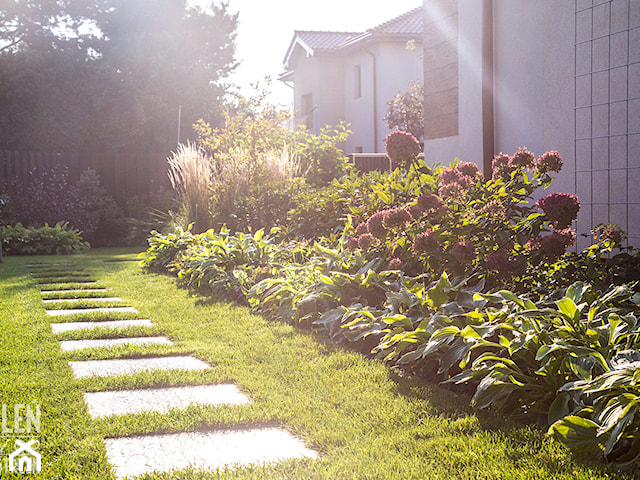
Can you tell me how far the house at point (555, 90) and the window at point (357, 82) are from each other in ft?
36.6

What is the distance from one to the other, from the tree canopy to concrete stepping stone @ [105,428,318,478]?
1682 cm

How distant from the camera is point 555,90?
403cm

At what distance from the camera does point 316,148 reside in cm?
741

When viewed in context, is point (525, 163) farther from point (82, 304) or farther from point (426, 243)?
point (82, 304)

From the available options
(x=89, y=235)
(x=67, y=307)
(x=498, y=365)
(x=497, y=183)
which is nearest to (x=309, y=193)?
(x=67, y=307)

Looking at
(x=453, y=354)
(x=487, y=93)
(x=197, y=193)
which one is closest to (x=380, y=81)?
(x=197, y=193)

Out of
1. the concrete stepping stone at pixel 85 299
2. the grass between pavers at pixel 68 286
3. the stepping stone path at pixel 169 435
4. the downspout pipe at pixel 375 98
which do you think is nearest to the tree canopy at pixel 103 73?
the downspout pipe at pixel 375 98

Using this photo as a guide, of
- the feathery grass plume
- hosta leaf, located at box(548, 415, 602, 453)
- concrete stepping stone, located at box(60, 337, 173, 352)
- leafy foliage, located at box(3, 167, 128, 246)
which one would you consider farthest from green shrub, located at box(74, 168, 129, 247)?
hosta leaf, located at box(548, 415, 602, 453)

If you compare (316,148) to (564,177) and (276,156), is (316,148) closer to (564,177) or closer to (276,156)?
(276,156)

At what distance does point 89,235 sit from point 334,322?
765cm

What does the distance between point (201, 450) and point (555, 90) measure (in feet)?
11.4

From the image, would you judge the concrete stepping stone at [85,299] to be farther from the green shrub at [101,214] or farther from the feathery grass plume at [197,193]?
the green shrub at [101,214]

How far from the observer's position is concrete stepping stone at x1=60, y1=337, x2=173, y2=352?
2.83 m

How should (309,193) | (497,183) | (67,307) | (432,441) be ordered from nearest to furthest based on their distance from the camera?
(432,441), (497,183), (67,307), (309,193)
